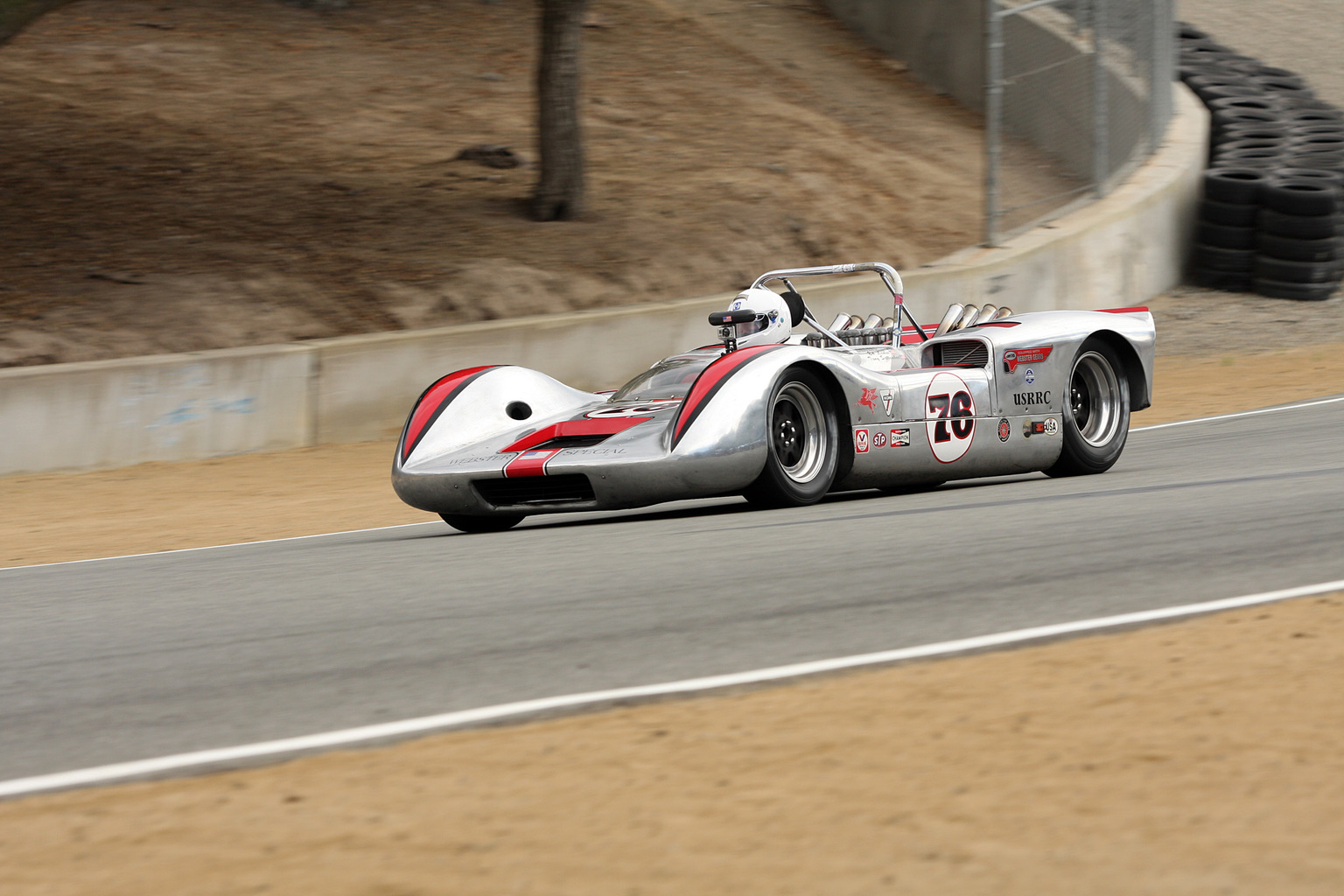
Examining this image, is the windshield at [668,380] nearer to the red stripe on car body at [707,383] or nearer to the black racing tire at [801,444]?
the red stripe on car body at [707,383]

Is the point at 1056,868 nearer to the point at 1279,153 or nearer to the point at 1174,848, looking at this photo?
the point at 1174,848

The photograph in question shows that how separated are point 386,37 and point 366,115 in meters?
4.11

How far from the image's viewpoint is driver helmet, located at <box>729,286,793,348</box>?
9055 millimetres

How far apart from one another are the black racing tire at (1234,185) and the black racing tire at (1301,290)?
3.60ft

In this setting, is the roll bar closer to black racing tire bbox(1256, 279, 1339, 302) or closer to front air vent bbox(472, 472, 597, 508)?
front air vent bbox(472, 472, 597, 508)

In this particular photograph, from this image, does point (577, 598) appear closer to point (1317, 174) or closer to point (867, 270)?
point (867, 270)

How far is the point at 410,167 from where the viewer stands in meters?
20.3

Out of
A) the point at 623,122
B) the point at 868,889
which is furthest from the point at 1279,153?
the point at 868,889

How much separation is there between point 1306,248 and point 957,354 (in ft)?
40.1

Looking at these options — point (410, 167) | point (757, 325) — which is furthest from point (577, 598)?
point (410, 167)

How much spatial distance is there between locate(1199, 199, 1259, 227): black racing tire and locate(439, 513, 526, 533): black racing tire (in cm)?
1426

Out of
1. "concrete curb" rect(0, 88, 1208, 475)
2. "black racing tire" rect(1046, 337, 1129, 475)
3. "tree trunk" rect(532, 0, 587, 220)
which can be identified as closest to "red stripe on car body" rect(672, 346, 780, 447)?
"black racing tire" rect(1046, 337, 1129, 475)

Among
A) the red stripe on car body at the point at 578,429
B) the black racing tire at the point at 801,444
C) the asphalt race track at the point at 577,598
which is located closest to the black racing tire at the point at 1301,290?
the asphalt race track at the point at 577,598

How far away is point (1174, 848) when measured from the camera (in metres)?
3.00
